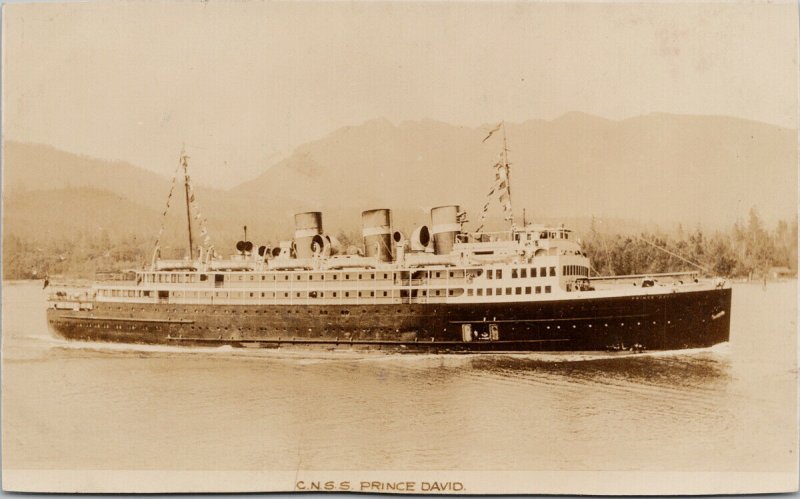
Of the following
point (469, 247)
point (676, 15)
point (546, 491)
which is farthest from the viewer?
point (469, 247)

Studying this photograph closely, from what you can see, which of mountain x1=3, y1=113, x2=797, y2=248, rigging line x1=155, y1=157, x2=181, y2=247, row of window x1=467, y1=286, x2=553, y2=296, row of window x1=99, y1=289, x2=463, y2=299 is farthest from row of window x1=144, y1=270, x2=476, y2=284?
mountain x1=3, y1=113, x2=797, y2=248

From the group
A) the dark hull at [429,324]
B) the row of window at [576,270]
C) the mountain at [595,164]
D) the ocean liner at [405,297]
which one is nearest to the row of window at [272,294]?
the ocean liner at [405,297]

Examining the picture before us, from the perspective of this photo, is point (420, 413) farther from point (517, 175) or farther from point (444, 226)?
point (517, 175)

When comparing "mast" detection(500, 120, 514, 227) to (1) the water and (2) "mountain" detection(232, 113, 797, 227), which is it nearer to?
(2) "mountain" detection(232, 113, 797, 227)

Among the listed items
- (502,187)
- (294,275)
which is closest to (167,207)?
(294,275)

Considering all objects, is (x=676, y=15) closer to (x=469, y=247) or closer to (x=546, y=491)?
(x=469, y=247)

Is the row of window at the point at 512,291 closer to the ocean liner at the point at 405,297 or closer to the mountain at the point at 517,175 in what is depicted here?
the ocean liner at the point at 405,297

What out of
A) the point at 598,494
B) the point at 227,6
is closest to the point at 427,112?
the point at 227,6
